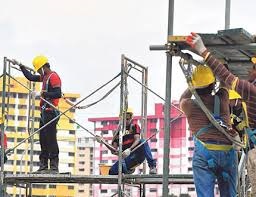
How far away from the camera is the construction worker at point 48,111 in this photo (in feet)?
43.4

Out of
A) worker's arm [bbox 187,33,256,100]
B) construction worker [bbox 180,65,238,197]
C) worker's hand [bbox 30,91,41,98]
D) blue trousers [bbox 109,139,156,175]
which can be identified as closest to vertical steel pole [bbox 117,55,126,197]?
blue trousers [bbox 109,139,156,175]

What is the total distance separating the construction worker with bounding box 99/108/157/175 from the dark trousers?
941 millimetres

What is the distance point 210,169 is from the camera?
812cm

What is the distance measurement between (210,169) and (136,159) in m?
5.40

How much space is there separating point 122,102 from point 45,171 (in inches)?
62.4

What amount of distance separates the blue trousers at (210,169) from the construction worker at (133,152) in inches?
197

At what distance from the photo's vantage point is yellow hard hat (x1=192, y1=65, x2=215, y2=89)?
318 inches

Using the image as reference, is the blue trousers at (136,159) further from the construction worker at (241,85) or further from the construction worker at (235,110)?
the construction worker at (241,85)

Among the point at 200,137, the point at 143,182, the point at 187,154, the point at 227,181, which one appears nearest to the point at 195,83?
the point at 200,137

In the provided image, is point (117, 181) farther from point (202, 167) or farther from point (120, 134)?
point (202, 167)

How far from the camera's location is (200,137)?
8141 mm

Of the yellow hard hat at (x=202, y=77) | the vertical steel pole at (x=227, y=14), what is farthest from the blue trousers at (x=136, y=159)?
the vertical steel pole at (x=227, y=14)

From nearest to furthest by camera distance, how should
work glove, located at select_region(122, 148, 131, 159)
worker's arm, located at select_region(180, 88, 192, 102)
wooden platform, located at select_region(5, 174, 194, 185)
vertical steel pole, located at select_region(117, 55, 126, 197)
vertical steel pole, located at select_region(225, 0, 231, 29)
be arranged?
vertical steel pole, located at select_region(225, 0, 231, 29)
worker's arm, located at select_region(180, 88, 192, 102)
wooden platform, located at select_region(5, 174, 194, 185)
vertical steel pole, located at select_region(117, 55, 126, 197)
work glove, located at select_region(122, 148, 131, 159)

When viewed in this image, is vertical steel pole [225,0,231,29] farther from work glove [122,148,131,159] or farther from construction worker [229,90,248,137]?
work glove [122,148,131,159]
